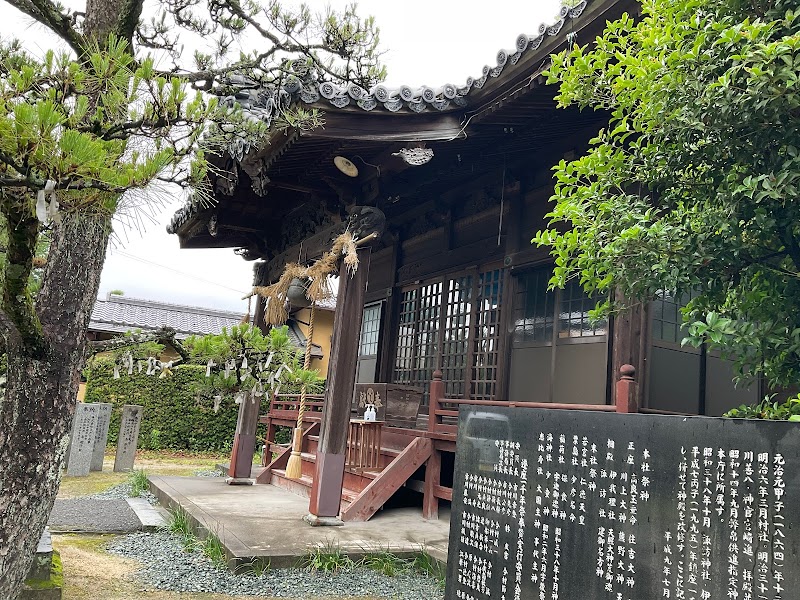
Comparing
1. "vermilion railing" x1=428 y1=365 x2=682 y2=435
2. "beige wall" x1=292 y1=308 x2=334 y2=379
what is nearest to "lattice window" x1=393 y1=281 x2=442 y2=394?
"vermilion railing" x1=428 y1=365 x2=682 y2=435

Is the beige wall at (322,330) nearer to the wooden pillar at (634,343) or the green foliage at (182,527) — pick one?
the green foliage at (182,527)

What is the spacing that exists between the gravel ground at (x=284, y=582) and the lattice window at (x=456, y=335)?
141 inches

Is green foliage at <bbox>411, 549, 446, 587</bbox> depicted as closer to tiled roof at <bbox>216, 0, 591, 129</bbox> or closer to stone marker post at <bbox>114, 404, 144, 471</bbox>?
tiled roof at <bbox>216, 0, 591, 129</bbox>

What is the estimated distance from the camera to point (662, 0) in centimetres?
332

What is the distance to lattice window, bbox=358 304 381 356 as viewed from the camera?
11500mm

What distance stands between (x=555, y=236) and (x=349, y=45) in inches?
107

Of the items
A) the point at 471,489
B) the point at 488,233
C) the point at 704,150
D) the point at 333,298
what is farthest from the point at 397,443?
the point at 704,150

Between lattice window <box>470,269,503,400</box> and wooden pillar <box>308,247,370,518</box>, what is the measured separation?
1.94 metres

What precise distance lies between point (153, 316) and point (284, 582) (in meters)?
21.6

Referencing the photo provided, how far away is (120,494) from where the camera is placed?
10375 mm

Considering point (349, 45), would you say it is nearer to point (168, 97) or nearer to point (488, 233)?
point (168, 97)

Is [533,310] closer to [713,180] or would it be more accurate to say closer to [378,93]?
[378,93]

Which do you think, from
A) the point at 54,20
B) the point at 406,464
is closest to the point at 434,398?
the point at 406,464

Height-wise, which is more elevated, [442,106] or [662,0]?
[442,106]
